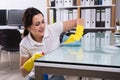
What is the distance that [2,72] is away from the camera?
333 cm

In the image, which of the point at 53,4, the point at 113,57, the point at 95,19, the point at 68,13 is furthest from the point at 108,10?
the point at 113,57

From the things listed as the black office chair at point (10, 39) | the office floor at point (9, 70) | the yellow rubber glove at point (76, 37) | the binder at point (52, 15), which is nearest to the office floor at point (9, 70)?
the office floor at point (9, 70)

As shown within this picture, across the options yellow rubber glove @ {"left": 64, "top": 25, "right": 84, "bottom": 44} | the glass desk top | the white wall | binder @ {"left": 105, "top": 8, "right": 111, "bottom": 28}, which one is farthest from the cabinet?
the glass desk top

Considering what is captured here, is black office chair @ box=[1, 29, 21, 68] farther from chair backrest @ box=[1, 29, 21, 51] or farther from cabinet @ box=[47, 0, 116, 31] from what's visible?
cabinet @ box=[47, 0, 116, 31]

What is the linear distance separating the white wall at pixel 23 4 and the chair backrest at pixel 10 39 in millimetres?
1265

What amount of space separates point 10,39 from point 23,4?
4.76ft

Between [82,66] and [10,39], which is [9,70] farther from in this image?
[82,66]

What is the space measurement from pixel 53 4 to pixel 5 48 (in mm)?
1204

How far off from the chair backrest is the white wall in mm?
1265

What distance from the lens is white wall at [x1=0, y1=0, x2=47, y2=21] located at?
4336mm

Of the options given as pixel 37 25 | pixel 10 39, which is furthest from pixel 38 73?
pixel 10 39

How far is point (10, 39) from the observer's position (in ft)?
10.7

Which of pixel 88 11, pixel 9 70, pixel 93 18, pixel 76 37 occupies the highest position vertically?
pixel 88 11

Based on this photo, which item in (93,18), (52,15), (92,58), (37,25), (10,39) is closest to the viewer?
(92,58)
